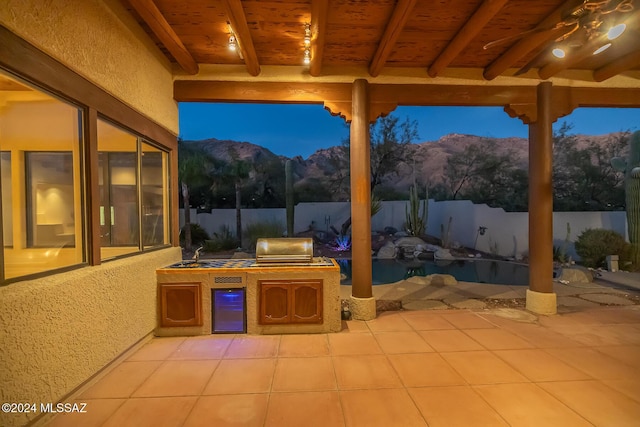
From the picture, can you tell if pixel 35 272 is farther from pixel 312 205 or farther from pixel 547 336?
pixel 312 205

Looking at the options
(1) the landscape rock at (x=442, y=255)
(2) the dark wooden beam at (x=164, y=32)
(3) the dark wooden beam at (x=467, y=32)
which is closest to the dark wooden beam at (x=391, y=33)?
(3) the dark wooden beam at (x=467, y=32)

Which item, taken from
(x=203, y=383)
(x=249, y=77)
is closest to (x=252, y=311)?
(x=203, y=383)

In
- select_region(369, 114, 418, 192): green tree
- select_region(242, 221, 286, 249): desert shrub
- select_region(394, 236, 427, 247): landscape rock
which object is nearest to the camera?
select_region(394, 236, 427, 247): landscape rock

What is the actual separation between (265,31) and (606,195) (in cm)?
1674

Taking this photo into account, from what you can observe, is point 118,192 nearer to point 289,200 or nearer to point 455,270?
point 289,200

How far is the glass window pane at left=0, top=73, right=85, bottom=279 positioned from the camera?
2.23 metres

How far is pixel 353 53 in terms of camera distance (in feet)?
11.2

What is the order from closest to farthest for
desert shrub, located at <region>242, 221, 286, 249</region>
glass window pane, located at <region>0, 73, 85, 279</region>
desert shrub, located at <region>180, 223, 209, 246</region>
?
1. glass window pane, located at <region>0, 73, 85, 279</region>
2. desert shrub, located at <region>242, 221, 286, 249</region>
3. desert shrub, located at <region>180, 223, 209, 246</region>

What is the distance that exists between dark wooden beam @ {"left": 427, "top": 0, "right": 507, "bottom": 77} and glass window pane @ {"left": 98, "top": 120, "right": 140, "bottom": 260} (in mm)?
3756

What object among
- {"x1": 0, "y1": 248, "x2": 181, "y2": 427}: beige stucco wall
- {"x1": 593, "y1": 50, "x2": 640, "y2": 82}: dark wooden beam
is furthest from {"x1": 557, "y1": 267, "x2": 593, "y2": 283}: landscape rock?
{"x1": 0, "y1": 248, "x2": 181, "y2": 427}: beige stucco wall

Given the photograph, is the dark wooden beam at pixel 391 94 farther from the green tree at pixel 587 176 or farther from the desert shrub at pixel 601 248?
the green tree at pixel 587 176

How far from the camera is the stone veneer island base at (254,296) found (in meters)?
3.15

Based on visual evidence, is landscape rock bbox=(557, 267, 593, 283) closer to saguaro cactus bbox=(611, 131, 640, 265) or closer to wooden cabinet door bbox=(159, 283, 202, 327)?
saguaro cactus bbox=(611, 131, 640, 265)

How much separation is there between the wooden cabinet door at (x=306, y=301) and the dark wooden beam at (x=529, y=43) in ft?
10.8
